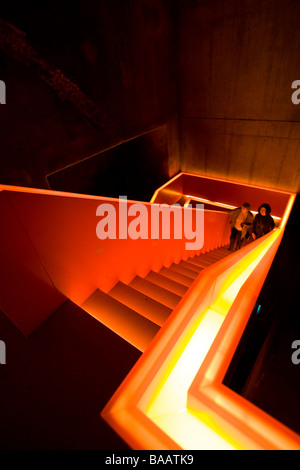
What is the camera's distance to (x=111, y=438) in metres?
1.09

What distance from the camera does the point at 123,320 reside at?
200 centimetres

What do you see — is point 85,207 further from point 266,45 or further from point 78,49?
point 266,45

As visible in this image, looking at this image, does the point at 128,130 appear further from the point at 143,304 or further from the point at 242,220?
the point at 143,304

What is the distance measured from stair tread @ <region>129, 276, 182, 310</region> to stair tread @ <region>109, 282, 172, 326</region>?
0.21 meters

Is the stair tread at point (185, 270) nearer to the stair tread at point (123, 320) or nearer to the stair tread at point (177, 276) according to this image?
the stair tread at point (177, 276)

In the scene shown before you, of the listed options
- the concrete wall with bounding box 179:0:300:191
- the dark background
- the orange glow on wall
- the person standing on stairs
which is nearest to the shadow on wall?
the dark background

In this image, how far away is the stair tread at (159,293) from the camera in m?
2.64

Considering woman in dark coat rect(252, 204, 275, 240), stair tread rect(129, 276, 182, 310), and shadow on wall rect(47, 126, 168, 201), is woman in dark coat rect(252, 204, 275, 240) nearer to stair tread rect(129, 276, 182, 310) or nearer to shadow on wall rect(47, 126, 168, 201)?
stair tread rect(129, 276, 182, 310)

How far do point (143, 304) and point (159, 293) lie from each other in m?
0.41

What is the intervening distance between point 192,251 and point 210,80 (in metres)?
4.48

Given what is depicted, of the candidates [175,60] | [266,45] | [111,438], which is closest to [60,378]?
[111,438]

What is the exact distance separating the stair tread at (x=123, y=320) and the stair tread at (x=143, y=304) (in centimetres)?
22

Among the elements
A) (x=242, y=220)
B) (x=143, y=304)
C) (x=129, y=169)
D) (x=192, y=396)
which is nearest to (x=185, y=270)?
(x=242, y=220)

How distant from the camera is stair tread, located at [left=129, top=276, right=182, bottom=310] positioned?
2642mm
